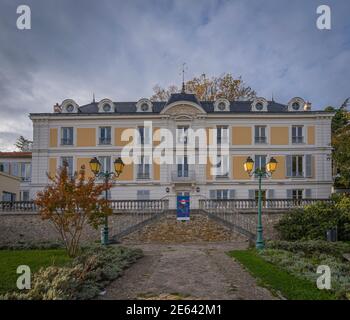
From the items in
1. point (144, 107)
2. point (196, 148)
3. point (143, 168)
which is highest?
point (144, 107)

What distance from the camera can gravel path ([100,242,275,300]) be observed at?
680cm

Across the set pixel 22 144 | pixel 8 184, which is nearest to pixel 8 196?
pixel 8 184

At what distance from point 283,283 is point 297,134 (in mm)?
24011

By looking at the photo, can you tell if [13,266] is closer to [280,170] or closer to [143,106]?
[143,106]

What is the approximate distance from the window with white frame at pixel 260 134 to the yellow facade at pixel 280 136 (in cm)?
65

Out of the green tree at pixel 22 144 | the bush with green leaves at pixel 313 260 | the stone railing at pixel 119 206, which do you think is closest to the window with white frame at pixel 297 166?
the stone railing at pixel 119 206

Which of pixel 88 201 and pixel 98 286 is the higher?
pixel 88 201

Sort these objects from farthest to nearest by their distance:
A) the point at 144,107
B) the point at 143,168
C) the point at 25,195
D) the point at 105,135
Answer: the point at 25,195 → the point at 144,107 → the point at 105,135 → the point at 143,168

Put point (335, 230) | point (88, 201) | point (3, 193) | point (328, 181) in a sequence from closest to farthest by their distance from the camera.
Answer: point (88, 201) → point (335, 230) → point (3, 193) → point (328, 181)

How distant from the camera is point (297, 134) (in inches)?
1168
